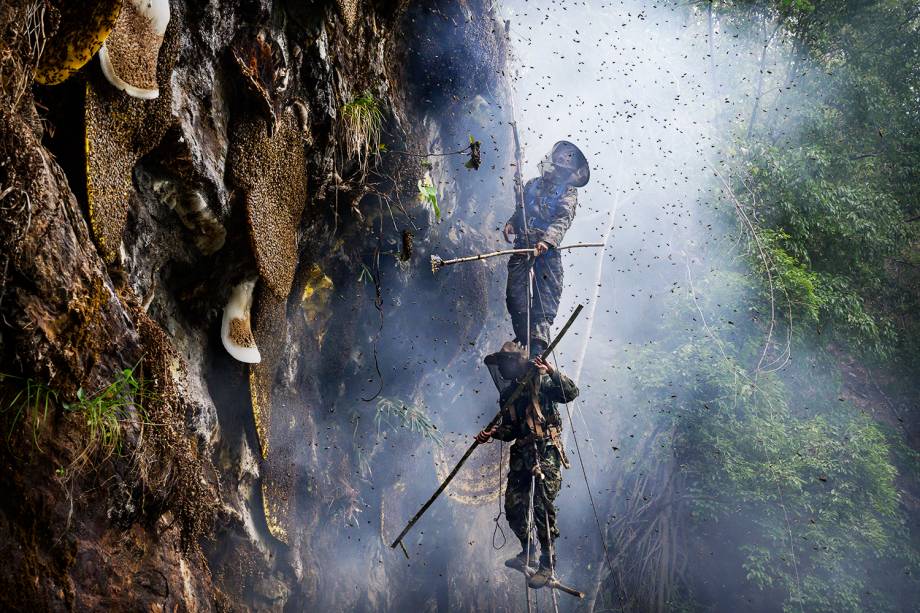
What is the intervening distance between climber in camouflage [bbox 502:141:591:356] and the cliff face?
1.26m

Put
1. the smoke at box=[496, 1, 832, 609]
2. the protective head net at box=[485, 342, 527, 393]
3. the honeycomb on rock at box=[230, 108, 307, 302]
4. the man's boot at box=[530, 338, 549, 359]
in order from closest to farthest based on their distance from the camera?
the honeycomb on rock at box=[230, 108, 307, 302], the protective head net at box=[485, 342, 527, 393], the man's boot at box=[530, 338, 549, 359], the smoke at box=[496, 1, 832, 609]

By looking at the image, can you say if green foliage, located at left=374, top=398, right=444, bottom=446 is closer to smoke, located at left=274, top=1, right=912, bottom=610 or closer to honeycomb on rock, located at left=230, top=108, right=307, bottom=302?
smoke, located at left=274, top=1, right=912, bottom=610

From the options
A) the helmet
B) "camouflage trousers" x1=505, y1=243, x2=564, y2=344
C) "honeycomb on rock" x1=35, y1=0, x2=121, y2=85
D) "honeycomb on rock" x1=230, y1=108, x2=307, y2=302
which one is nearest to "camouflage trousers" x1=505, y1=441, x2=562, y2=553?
"camouflage trousers" x1=505, y1=243, x2=564, y2=344

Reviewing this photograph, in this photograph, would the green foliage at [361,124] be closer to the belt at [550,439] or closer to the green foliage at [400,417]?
the belt at [550,439]

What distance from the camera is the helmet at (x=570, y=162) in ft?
23.2

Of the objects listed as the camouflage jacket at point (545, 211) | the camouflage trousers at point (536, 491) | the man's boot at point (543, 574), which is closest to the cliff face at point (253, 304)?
the camouflage jacket at point (545, 211)

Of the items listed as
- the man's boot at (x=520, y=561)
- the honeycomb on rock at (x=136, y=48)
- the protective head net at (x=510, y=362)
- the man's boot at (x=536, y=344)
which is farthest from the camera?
the man's boot at (x=536, y=344)

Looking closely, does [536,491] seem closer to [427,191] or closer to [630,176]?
[427,191]

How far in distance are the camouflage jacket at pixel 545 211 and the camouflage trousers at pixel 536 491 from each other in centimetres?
223

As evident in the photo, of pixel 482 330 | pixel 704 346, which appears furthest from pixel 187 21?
pixel 704 346

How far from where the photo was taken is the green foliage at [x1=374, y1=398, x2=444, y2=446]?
24.7 ft

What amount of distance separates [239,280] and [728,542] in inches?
337

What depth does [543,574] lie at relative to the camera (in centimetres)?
556

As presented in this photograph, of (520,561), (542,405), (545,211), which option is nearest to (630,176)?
(545,211)
